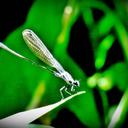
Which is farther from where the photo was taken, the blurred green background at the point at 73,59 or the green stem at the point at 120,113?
the green stem at the point at 120,113

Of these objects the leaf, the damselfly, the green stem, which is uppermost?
the damselfly

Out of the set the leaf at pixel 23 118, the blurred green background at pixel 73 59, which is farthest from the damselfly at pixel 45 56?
the leaf at pixel 23 118

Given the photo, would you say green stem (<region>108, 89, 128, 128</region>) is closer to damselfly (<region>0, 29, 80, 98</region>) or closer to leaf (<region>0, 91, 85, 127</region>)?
damselfly (<region>0, 29, 80, 98</region>)

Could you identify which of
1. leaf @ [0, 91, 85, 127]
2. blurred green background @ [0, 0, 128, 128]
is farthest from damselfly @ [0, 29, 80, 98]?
leaf @ [0, 91, 85, 127]

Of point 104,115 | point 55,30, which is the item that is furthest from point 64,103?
point 55,30

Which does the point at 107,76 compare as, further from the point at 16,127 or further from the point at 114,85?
the point at 16,127

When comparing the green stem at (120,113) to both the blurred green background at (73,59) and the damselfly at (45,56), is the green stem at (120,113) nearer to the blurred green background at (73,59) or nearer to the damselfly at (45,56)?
the blurred green background at (73,59)
